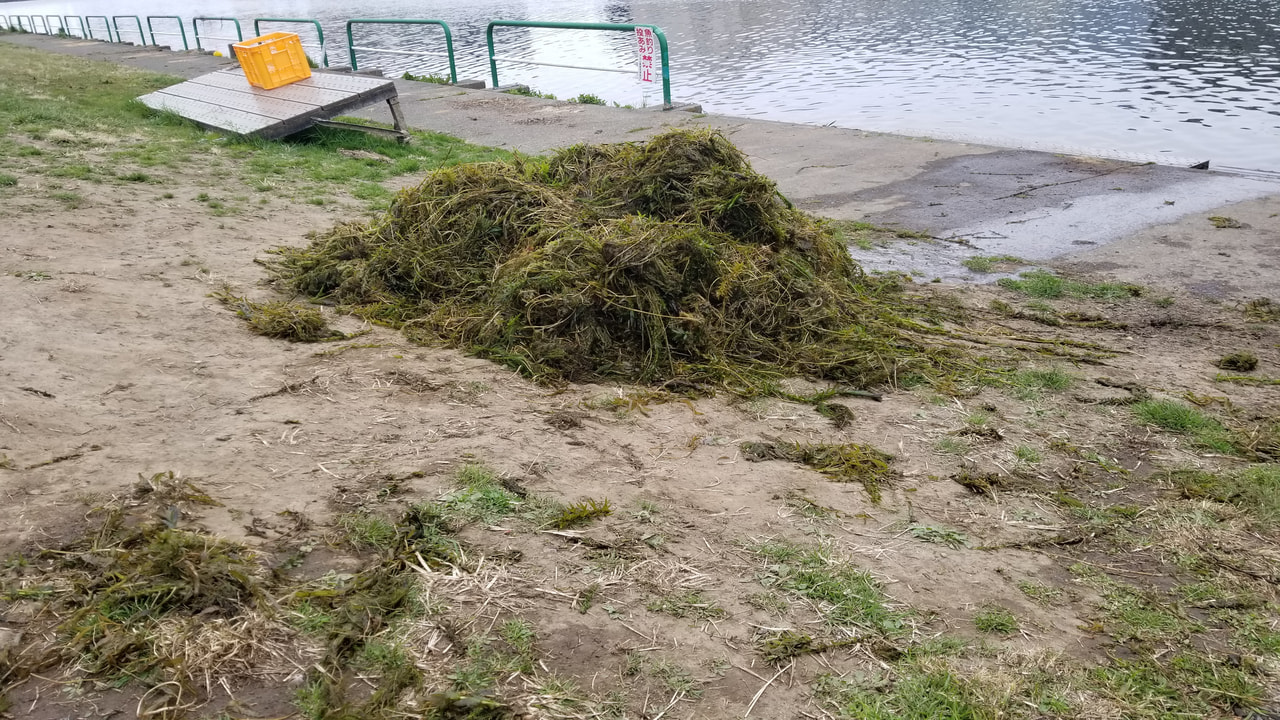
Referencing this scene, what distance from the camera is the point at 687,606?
2.81m

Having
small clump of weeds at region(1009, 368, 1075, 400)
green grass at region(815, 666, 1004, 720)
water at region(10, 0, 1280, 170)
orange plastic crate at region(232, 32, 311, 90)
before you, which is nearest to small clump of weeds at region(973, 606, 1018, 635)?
green grass at region(815, 666, 1004, 720)

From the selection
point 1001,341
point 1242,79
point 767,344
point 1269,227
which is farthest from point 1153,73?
point 767,344

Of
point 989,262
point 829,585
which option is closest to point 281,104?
point 989,262

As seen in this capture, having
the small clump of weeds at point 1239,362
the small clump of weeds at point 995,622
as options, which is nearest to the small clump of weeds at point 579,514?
the small clump of weeds at point 995,622

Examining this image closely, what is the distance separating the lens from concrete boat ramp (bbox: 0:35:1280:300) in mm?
6559

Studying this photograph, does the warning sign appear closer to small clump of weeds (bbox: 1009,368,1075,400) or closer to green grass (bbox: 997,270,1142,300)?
green grass (bbox: 997,270,1142,300)

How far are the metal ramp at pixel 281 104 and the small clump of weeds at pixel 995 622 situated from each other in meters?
9.00

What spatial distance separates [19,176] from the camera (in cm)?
748

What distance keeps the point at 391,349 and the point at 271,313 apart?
0.79 metres

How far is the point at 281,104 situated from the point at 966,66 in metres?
13.7

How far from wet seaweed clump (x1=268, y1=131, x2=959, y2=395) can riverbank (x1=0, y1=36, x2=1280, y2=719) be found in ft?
0.92

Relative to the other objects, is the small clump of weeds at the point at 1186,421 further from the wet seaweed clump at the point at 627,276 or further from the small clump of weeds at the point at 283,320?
the small clump of weeds at the point at 283,320

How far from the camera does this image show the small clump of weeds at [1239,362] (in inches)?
191

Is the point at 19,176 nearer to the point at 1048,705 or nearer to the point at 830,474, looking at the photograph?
the point at 830,474
